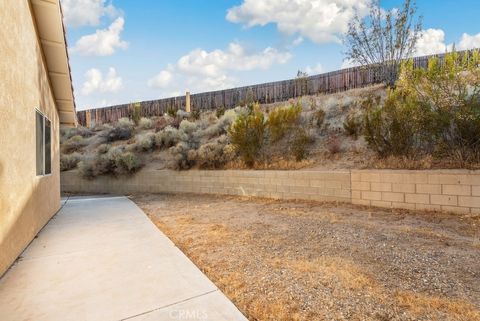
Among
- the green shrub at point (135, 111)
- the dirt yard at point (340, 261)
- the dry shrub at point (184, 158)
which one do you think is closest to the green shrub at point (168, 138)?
the dry shrub at point (184, 158)

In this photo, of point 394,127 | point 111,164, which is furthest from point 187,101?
point 394,127

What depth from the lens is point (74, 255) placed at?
4.06 metres

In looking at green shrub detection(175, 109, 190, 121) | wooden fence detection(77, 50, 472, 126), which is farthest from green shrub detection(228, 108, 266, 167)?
green shrub detection(175, 109, 190, 121)

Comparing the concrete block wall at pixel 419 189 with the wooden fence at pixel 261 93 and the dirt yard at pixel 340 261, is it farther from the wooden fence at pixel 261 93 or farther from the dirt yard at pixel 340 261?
the wooden fence at pixel 261 93

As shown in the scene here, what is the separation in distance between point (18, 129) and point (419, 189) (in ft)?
23.5

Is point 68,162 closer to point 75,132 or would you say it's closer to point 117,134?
point 117,134

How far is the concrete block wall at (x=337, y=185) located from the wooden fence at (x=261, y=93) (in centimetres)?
809

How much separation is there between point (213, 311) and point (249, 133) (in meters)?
7.47

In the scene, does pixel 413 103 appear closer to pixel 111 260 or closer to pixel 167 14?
pixel 111 260

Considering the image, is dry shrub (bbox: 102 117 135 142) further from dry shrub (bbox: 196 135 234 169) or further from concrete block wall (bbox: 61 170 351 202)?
dry shrub (bbox: 196 135 234 169)

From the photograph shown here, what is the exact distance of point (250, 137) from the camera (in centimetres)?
959

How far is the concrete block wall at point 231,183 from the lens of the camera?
24.2 ft

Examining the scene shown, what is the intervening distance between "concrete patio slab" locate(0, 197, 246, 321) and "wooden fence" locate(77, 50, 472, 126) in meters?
13.2

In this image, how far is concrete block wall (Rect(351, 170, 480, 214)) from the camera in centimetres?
543
